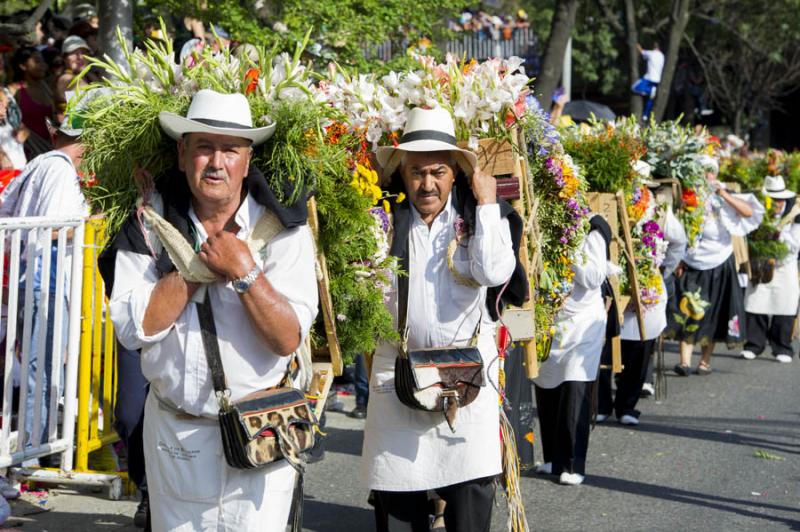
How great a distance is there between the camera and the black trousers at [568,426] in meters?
7.58

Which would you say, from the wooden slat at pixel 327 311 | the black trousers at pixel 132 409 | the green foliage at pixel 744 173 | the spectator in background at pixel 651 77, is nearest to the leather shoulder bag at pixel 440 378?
the wooden slat at pixel 327 311

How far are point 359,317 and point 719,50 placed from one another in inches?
1177

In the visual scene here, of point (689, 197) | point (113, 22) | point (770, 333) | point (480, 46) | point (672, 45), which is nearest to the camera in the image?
point (113, 22)

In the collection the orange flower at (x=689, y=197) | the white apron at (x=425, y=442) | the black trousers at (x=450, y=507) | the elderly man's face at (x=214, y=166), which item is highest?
the elderly man's face at (x=214, y=166)

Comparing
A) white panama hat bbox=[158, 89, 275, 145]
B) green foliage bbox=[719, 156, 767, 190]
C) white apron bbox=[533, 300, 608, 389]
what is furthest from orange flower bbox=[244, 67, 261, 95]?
green foliage bbox=[719, 156, 767, 190]

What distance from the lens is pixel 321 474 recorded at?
25.0 feet

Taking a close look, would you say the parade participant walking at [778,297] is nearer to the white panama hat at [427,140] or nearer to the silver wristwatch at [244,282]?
the white panama hat at [427,140]

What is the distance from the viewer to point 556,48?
1352cm

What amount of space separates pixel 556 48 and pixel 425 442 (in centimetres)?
933

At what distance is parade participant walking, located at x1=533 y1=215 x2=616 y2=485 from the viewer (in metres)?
7.58

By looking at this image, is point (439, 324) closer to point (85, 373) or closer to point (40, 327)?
point (40, 327)

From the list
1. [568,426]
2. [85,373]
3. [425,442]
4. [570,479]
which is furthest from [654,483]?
[85,373]

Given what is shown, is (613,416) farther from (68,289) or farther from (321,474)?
(68,289)

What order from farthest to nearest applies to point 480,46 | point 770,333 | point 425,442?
point 480,46
point 770,333
point 425,442
